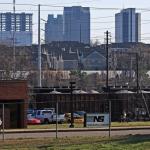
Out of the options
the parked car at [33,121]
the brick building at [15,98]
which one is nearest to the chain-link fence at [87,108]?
the parked car at [33,121]

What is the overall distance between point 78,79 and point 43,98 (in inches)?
2002

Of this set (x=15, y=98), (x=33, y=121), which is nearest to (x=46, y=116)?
(x=33, y=121)

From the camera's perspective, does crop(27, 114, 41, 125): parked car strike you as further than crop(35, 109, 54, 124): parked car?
No

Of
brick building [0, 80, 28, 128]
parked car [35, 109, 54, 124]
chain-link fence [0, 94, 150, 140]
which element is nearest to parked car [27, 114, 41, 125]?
chain-link fence [0, 94, 150, 140]

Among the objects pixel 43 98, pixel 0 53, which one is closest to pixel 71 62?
pixel 0 53

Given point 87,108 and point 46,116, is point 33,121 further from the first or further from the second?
point 87,108

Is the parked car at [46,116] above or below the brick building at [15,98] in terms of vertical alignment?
below

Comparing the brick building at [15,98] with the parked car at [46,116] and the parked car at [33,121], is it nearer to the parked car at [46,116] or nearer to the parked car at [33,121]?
the parked car at [33,121]

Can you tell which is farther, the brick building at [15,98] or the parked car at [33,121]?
the parked car at [33,121]

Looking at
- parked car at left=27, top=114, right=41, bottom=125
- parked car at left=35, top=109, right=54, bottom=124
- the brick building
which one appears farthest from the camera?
parked car at left=35, top=109, right=54, bottom=124

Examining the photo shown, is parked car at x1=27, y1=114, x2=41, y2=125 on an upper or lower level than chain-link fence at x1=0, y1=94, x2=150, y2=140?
lower

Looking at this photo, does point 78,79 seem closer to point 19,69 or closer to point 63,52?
point 19,69

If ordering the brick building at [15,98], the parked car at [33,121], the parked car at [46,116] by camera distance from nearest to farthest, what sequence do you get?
the brick building at [15,98]
the parked car at [33,121]
the parked car at [46,116]

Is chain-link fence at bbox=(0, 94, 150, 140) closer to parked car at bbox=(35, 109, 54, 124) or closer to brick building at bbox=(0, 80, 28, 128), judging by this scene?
parked car at bbox=(35, 109, 54, 124)
